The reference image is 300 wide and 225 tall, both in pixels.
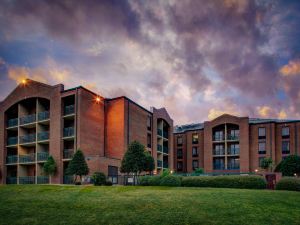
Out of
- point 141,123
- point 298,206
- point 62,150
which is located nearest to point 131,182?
point 62,150

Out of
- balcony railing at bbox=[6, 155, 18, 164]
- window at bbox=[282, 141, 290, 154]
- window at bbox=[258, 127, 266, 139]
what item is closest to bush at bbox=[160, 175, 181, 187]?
balcony railing at bbox=[6, 155, 18, 164]

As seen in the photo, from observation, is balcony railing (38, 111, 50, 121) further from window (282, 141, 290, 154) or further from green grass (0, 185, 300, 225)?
window (282, 141, 290, 154)

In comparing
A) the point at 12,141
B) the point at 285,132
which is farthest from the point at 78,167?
the point at 285,132

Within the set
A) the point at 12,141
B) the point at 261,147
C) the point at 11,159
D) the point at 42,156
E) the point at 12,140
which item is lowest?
the point at 11,159

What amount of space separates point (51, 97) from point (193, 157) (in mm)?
33172

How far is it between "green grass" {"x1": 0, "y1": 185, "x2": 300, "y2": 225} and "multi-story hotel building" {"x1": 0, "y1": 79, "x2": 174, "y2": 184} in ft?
49.4

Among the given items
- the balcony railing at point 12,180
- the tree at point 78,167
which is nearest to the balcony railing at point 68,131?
the tree at point 78,167

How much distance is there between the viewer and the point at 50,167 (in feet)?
113

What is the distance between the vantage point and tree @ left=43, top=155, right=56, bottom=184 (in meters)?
34.5

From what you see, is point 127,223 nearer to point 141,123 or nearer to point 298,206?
point 298,206

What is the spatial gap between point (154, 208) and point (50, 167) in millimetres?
22216

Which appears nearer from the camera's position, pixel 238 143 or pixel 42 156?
pixel 42 156

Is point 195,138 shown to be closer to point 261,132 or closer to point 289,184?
point 261,132

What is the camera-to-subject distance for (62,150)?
117 ft
